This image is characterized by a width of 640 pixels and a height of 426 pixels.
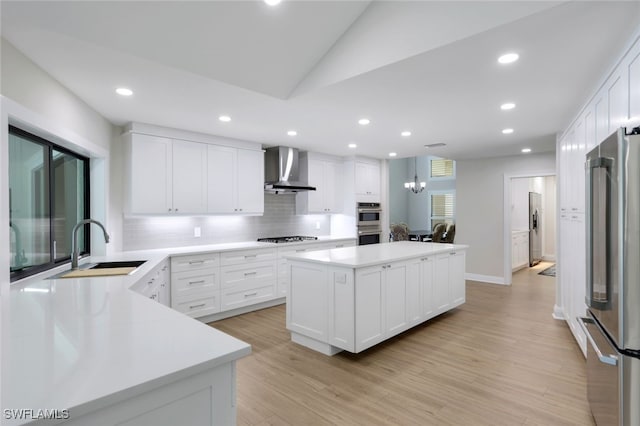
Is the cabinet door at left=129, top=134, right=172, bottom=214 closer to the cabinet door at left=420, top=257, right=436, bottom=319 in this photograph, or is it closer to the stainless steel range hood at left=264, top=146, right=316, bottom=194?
the stainless steel range hood at left=264, top=146, right=316, bottom=194

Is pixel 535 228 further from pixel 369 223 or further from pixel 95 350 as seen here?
pixel 95 350

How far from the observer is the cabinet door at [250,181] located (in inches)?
192

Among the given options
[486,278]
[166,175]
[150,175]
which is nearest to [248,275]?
[166,175]

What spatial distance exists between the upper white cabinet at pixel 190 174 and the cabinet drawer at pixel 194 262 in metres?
0.60

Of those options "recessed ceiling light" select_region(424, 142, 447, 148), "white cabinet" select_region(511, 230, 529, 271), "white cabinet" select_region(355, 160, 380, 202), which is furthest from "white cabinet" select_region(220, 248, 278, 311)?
"white cabinet" select_region(511, 230, 529, 271)

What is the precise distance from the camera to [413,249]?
4.15m

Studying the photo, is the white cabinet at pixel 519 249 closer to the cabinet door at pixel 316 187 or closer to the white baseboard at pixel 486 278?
the white baseboard at pixel 486 278

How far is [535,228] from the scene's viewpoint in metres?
8.74

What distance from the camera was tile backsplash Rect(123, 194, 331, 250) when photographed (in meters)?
4.22

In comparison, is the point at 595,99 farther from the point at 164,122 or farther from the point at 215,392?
the point at 164,122

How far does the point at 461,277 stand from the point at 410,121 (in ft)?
7.46

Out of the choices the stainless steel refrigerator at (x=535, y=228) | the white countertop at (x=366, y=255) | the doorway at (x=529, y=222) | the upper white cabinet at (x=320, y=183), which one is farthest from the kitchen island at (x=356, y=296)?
the stainless steel refrigerator at (x=535, y=228)

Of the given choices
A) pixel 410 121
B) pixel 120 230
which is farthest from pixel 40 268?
pixel 410 121

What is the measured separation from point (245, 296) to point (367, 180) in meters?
3.27
